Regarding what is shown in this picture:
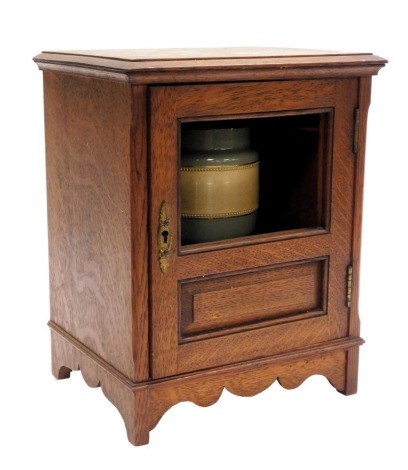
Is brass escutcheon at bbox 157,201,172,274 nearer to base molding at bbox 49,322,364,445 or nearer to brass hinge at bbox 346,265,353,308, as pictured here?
base molding at bbox 49,322,364,445

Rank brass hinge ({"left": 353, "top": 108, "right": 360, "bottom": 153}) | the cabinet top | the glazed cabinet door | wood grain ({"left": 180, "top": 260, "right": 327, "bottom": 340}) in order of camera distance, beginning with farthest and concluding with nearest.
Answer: brass hinge ({"left": 353, "top": 108, "right": 360, "bottom": 153}) → wood grain ({"left": 180, "top": 260, "right": 327, "bottom": 340}) → the glazed cabinet door → the cabinet top

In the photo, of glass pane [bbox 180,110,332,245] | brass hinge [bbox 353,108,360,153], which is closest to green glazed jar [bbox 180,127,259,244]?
glass pane [bbox 180,110,332,245]

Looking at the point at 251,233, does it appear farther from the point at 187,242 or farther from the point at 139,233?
the point at 139,233

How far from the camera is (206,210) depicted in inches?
94.9

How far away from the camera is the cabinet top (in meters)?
2.13

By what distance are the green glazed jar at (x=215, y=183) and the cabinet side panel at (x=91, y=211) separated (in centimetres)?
20

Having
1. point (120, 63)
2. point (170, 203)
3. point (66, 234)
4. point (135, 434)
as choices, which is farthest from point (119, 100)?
point (135, 434)

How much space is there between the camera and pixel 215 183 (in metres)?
2.40

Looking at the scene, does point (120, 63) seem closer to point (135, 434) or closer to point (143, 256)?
point (143, 256)

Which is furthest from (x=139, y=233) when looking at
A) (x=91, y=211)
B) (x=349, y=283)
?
(x=349, y=283)

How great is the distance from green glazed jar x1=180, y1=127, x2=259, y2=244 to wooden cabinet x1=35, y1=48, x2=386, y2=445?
31mm

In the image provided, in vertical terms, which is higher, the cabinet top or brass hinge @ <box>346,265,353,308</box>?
the cabinet top

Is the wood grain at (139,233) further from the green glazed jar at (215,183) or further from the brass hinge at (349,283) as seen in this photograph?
the brass hinge at (349,283)

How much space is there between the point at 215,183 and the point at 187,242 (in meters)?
0.16
